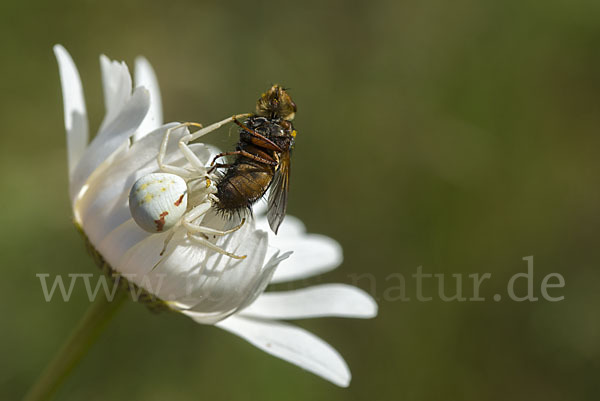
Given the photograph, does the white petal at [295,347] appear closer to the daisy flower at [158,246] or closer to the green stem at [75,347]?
the daisy flower at [158,246]

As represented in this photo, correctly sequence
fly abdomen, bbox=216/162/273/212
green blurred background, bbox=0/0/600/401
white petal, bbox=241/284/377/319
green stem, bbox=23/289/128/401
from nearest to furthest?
1. green stem, bbox=23/289/128/401
2. fly abdomen, bbox=216/162/273/212
3. white petal, bbox=241/284/377/319
4. green blurred background, bbox=0/0/600/401

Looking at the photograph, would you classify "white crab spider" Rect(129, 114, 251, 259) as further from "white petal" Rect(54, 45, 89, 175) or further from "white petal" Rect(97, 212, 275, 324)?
"white petal" Rect(54, 45, 89, 175)

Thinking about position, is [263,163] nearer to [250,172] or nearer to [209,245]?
[250,172]

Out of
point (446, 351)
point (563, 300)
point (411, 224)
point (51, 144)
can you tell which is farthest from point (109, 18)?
point (563, 300)

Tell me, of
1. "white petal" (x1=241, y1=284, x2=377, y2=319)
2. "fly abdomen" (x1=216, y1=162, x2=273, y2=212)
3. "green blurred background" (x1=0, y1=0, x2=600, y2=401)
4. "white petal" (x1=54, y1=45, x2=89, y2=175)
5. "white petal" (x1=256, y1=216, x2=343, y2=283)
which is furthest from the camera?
"green blurred background" (x1=0, y1=0, x2=600, y2=401)

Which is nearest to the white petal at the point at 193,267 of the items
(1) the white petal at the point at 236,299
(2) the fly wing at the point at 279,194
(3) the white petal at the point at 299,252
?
(1) the white petal at the point at 236,299

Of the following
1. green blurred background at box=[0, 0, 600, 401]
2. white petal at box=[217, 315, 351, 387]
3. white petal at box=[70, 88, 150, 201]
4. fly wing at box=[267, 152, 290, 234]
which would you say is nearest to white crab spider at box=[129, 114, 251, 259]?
white petal at box=[70, 88, 150, 201]

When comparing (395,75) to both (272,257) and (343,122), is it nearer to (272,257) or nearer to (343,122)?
(343,122)

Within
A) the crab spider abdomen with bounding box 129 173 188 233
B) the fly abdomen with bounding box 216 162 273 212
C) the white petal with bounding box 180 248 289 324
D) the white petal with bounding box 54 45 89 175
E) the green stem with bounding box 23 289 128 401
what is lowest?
the green stem with bounding box 23 289 128 401
